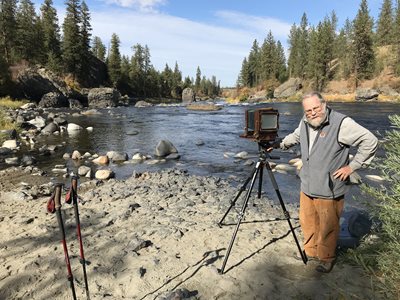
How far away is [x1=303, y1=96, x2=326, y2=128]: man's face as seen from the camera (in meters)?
3.78

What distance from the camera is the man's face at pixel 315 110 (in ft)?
12.4

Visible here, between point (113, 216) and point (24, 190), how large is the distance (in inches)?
136

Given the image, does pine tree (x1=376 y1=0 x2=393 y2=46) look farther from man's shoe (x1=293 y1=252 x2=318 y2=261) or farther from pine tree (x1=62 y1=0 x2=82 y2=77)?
man's shoe (x1=293 y1=252 x2=318 y2=261)

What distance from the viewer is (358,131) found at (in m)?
3.68

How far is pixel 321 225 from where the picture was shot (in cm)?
411

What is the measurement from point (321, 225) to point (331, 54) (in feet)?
300

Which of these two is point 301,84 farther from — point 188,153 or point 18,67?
point 188,153

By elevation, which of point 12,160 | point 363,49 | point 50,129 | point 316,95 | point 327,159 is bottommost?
point 12,160

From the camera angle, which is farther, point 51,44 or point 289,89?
point 289,89

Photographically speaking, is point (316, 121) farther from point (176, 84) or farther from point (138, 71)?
point (176, 84)

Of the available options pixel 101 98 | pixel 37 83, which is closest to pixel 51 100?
pixel 37 83

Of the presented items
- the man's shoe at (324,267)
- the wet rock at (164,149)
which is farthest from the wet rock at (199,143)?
the man's shoe at (324,267)

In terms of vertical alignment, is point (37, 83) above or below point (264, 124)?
above

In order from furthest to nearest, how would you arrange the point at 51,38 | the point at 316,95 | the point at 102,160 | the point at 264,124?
the point at 51,38 < the point at 102,160 < the point at 264,124 < the point at 316,95
